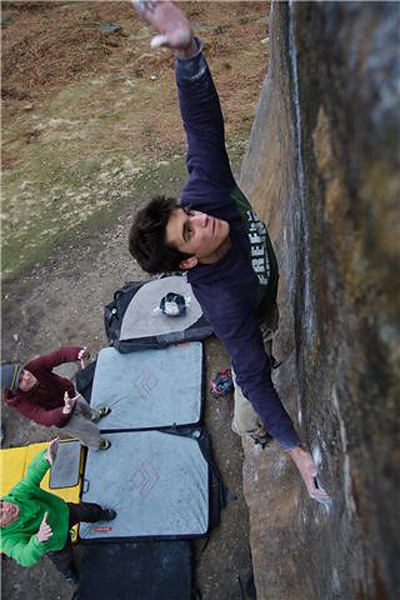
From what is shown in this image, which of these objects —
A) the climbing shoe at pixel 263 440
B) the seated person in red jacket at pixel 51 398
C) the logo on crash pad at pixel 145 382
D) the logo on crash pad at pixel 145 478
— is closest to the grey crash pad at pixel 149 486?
the logo on crash pad at pixel 145 478

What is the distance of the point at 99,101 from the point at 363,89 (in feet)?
36.0

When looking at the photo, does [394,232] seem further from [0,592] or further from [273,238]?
[0,592]

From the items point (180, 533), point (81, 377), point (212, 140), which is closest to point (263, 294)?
point (212, 140)

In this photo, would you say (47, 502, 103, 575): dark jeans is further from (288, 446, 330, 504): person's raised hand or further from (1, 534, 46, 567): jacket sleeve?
(288, 446, 330, 504): person's raised hand

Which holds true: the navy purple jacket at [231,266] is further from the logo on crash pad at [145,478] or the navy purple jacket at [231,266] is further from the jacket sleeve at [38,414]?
the logo on crash pad at [145,478]

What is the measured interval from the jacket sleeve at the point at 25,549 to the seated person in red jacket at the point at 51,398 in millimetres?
1031

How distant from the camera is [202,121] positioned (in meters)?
2.94

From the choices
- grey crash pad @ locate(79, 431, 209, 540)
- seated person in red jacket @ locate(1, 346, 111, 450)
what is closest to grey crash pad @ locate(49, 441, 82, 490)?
grey crash pad @ locate(79, 431, 209, 540)

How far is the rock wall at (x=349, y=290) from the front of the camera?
4.65ft

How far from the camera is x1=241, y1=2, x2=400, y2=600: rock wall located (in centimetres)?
142

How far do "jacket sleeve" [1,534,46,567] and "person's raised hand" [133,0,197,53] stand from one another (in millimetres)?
3544

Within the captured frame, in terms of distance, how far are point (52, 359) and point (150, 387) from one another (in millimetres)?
1280

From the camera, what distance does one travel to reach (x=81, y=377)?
6398 mm

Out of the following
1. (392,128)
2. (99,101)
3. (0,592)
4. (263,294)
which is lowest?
(0,592)
